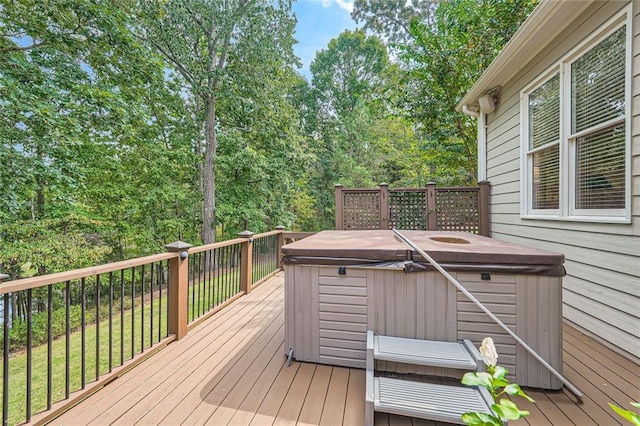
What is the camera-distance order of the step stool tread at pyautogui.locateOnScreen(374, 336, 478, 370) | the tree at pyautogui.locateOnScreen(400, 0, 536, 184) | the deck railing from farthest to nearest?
the tree at pyautogui.locateOnScreen(400, 0, 536, 184), the step stool tread at pyautogui.locateOnScreen(374, 336, 478, 370), the deck railing

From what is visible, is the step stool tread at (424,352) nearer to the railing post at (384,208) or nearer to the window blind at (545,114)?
the window blind at (545,114)

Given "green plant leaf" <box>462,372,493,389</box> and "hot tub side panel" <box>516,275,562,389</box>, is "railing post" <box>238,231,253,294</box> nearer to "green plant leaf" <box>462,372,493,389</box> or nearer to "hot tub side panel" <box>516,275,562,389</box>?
"hot tub side panel" <box>516,275,562,389</box>

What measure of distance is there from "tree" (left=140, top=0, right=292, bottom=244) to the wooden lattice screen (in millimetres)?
5091

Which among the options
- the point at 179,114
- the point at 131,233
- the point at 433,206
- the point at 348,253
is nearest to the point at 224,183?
the point at 179,114

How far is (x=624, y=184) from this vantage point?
229cm

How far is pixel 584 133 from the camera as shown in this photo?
8.77 feet

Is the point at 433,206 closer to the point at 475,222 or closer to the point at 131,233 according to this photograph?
the point at 475,222

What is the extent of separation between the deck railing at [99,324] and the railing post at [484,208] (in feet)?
10.6

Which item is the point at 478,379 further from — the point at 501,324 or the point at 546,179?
the point at 546,179

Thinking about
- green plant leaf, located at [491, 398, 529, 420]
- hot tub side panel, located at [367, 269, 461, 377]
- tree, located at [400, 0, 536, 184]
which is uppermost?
tree, located at [400, 0, 536, 184]

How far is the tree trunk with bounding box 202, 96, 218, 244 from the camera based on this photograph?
859cm

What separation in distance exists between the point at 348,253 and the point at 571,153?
2545 millimetres

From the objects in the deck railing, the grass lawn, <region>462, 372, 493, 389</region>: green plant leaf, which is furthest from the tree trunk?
<region>462, 372, 493, 389</region>: green plant leaf

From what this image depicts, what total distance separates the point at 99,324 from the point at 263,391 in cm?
166
